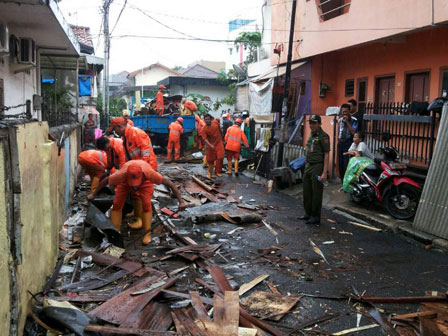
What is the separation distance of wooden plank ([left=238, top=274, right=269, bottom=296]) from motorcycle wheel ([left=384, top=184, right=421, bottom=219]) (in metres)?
3.64

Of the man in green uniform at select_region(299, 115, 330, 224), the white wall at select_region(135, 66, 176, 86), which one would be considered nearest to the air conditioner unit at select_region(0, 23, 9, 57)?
the man in green uniform at select_region(299, 115, 330, 224)

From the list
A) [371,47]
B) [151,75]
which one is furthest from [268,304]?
[151,75]

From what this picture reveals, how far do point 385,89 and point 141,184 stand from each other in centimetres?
866

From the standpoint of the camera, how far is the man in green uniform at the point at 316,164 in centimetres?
796

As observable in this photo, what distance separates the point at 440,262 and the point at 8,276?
207 inches

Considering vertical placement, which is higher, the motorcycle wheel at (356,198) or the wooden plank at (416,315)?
the motorcycle wheel at (356,198)

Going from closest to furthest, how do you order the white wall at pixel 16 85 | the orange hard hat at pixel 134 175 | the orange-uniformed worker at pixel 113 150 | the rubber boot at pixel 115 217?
1. the orange hard hat at pixel 134 175
2. the rubber boot at pixel 115 217
3. the orange-uniformed worker at pixel 113 150
4. the white wall at pixel 16 85

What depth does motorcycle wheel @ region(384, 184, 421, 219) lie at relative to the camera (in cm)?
768

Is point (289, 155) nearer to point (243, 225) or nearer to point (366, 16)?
point (366, 16)

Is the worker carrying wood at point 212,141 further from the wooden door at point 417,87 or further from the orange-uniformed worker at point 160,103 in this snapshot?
the orange-uniformed worker at point 160,103

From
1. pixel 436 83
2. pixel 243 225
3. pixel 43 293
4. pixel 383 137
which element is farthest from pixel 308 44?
pixel 43 293

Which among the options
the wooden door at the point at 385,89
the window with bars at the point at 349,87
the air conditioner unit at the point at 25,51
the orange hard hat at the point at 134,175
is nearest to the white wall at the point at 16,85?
the air conditioner unit at the point at 25,51

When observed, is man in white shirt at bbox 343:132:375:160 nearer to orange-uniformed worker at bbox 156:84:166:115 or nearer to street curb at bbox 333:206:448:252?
street curb at bbox 333:206:448:252

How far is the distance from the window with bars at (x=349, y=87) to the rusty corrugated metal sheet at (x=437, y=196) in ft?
24.1
